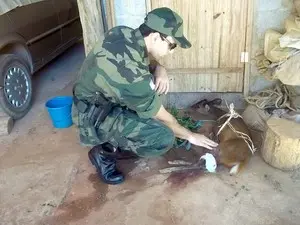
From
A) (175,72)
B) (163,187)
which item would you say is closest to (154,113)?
(163,187)

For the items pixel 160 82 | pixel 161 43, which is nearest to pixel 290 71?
pixel 160 82

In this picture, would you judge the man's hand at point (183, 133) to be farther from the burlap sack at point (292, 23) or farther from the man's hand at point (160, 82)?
the burlap sack at point (292, 23)

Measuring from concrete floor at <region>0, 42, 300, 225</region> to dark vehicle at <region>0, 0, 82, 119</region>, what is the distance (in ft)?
2.27

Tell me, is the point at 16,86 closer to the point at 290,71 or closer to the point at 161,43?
the point at 161,43

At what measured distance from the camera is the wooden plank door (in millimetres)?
3131

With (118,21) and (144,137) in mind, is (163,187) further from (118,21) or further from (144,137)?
(118,21)

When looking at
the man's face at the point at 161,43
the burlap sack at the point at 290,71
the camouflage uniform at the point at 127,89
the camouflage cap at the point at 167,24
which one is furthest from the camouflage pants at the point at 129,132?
the burlap sack at the point at 290,71

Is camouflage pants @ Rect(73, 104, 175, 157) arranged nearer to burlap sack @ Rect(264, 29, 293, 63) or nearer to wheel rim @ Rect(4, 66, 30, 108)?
burlap sack @ Rect(264, 29, 293, 63)

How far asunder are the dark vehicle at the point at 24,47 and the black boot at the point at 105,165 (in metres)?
1.34

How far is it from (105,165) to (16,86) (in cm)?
161

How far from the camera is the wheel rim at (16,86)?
135 inches

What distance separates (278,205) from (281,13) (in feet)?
5.74

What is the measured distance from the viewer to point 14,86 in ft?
11.6

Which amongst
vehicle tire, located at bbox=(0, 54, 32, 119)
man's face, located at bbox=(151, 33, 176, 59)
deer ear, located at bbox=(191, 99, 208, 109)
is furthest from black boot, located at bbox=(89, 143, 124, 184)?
vehicle tire, located at bbox=(0, 54, 32, 119)
